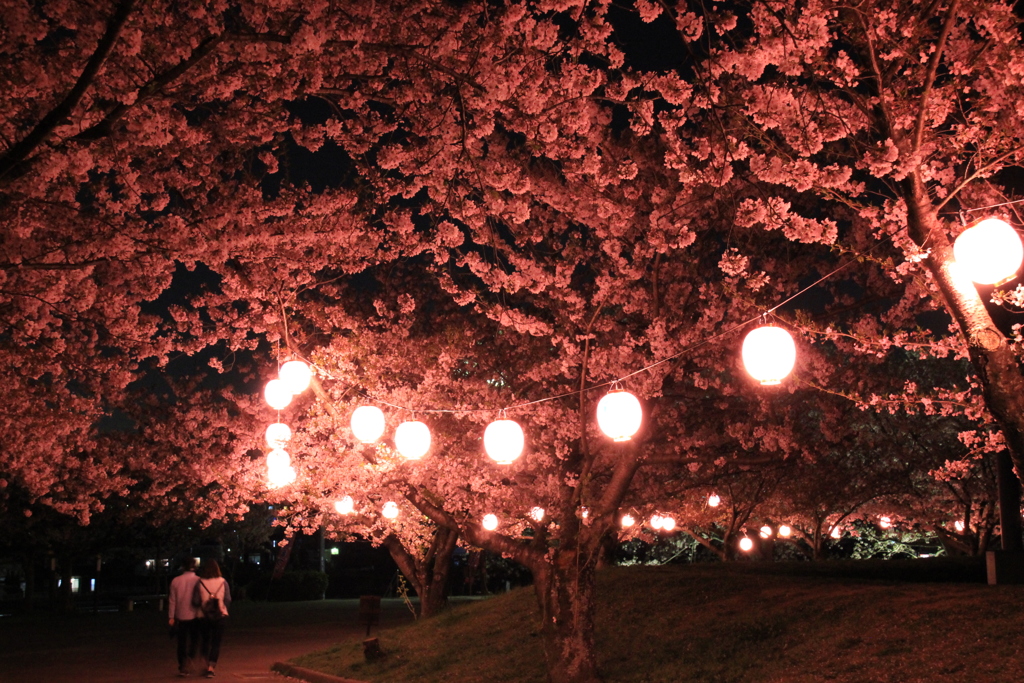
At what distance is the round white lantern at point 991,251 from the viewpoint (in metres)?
6.11

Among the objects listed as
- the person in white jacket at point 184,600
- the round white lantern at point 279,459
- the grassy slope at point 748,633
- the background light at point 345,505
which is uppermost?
the round white lantern at point 279,459

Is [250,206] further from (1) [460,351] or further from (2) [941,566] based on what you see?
(2) [941,566]

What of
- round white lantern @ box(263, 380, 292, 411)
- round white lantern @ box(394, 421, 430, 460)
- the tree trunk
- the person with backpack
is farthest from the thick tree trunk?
the person with backpack

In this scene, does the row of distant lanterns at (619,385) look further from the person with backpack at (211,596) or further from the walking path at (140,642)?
the walking path at (140,642)

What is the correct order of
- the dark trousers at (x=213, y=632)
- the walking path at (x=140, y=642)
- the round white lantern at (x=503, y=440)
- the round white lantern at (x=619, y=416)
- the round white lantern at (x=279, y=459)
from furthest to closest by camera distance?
the walking path at (x=140, y=642) → the round white lantern at (x=279, y=459) → the dark trousers at (x=213, y=632) → the round white lantern at (x=503, y=440) → the round white lantern at (x=619, y=416)

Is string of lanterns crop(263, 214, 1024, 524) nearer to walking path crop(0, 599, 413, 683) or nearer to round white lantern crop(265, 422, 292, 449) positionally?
round white lantern crop(265, 422, 292, 449)

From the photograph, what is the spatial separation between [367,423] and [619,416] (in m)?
4.03

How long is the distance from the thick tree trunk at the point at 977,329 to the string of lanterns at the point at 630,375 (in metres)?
0.25

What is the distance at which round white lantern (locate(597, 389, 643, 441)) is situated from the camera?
10070 mm

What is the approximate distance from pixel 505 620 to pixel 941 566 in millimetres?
9251

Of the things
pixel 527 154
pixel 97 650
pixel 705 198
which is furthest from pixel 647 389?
pixel 97 650

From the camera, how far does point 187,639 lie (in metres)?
13.7

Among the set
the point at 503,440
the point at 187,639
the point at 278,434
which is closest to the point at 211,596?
the point at 187,639

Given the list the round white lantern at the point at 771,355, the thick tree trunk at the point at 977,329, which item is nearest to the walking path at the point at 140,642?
the round white lantern at the point at 771,355
